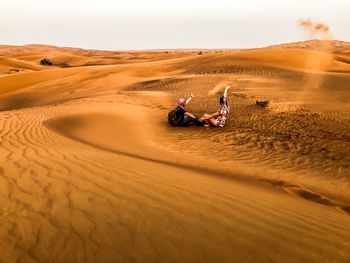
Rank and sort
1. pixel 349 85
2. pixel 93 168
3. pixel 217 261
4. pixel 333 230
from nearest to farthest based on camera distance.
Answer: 1. pixel 217 261
2. pixel 333 230
3. pixel 93 168
4. pixel 349 85

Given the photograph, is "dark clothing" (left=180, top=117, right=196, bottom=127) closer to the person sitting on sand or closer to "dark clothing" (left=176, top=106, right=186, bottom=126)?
"dark clothing" (left=176, top=106, right=186, bottom=126)

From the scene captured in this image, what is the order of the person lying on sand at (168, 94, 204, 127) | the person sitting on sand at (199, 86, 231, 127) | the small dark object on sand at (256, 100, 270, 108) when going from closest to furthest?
the person sitting on sand at (199, 86, 231, 127), the person lying on sand at (168, 94, 204, 127), the small dark object on sand at (256, 100, 270, 108)

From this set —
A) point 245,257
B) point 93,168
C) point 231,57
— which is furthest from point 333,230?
point 231,57

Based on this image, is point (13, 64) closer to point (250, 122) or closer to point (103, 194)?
point (250, 122)

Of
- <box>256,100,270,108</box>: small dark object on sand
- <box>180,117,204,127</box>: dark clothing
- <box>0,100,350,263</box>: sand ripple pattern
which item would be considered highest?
<box>0,100,350,263</box>: sand ripple pattern

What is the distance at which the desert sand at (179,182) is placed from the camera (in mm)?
3158

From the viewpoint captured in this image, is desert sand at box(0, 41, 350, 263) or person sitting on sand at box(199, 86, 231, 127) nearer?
desert sand at box(0, 41, 350, 263)

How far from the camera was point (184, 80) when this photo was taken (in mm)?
19641

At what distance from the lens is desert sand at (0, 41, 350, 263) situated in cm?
316

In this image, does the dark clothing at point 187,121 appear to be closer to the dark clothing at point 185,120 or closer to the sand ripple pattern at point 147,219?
the dark clothing at point 185,120

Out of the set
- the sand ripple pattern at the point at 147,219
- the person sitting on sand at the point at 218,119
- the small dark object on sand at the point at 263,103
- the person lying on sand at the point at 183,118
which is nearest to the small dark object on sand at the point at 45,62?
the small dark object on sand at the point at 263,103

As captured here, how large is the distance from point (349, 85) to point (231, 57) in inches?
414

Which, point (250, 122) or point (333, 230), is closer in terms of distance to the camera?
point (333, 230)

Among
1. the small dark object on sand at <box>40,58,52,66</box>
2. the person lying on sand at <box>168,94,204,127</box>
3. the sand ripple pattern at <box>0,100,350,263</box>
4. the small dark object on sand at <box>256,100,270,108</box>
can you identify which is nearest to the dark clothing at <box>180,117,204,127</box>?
the person lying on sand at <box>168,94,204,127</box>
